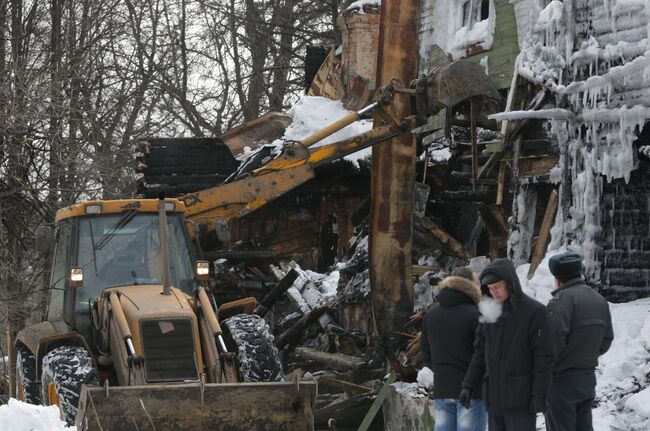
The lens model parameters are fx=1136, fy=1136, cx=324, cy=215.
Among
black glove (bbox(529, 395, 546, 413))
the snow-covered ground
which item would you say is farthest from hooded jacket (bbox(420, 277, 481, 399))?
the snow-covered ground

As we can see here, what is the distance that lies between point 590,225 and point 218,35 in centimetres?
2394

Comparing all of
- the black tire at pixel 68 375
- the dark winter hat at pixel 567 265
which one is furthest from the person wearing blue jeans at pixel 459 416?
the black tire at pixel 68 375

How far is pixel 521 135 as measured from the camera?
49.3 ft

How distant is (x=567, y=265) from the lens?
8414mm

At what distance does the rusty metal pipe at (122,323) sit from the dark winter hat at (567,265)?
12.4 feet

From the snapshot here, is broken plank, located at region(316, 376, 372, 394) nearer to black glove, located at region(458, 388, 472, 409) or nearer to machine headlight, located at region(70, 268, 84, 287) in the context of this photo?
machine headlight, located at region(70, 268, 84, 287)

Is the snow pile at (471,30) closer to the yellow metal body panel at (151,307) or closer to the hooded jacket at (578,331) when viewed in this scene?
the yellow metal body panel at (151,307)

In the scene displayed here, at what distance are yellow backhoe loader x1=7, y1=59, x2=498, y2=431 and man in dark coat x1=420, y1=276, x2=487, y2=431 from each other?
4.68 ft

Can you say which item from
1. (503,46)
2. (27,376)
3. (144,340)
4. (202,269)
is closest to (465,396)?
(144,340)

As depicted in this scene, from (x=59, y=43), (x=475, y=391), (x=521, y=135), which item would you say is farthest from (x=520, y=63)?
(x=59, y=43)


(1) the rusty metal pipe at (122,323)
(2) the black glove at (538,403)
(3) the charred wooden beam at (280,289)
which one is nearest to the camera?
(2) the black glove at (538,403)

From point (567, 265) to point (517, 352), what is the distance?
1.02 m

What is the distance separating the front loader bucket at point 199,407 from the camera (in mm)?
9305

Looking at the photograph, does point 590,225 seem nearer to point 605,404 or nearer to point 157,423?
point 605,404
